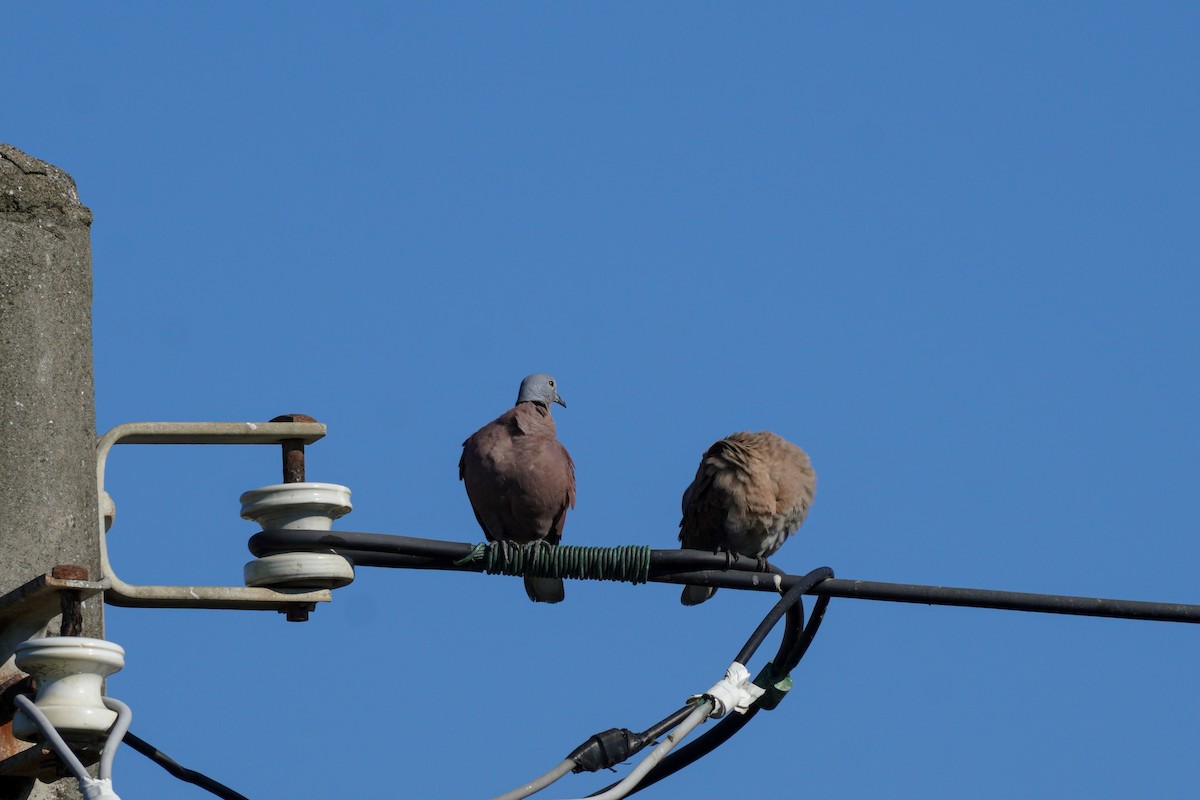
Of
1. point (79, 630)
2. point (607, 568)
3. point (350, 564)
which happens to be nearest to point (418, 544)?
point (350, 564)

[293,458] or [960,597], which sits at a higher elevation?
[293,458]

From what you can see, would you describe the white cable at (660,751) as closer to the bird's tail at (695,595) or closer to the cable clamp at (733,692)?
the cable clamp at (733,692)

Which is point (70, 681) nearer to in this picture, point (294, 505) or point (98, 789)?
point (98, 789)

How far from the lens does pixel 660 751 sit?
4312mm

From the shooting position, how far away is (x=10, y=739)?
423cm

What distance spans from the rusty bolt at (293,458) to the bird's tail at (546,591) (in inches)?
120

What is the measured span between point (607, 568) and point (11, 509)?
5.82 ft

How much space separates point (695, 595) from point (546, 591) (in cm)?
96

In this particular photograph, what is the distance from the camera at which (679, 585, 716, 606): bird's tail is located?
8.56 m

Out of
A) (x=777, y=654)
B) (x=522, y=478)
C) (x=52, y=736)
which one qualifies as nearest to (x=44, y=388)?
(x=52, y=736)

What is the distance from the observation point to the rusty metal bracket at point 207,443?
4594 millimetres

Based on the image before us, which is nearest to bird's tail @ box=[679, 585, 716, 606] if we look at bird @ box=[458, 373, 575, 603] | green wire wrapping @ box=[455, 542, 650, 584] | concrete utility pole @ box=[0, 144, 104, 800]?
bird @ box=[458, 373, 575, 603]

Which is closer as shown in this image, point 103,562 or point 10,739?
point 10,739

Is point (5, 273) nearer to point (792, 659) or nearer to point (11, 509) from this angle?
point (11, 509)
